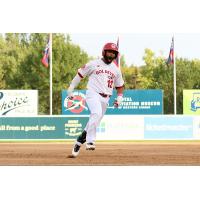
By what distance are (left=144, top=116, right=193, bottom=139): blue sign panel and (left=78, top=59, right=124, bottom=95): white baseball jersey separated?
744 inches

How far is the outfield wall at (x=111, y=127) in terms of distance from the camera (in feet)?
103

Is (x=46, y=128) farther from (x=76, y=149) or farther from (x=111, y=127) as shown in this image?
(x=76, y=149)

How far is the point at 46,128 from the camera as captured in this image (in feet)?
104

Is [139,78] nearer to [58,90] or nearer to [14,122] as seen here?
[58,90]

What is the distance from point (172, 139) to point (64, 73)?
1117 inches

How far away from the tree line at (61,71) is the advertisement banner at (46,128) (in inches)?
1013

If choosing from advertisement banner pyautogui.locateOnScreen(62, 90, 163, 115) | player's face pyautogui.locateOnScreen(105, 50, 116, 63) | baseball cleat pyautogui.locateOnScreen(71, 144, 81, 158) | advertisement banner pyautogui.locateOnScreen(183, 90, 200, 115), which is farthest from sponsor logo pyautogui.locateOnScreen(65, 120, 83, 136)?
player's face pyautogui.locateOnScreen(105, 50, 116, 63)

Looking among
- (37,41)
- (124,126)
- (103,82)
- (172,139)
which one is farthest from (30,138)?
(37,41)

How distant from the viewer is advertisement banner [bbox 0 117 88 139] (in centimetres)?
3141

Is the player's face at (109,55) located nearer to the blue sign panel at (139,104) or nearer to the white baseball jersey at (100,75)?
the white baseball jersey at (100,75)

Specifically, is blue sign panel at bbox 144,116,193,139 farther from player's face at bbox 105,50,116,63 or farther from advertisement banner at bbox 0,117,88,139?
player's face at bbox 105,50,116,63

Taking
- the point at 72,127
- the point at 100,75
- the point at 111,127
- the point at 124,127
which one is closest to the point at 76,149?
the point at 100,75

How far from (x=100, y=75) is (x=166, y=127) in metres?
19.6

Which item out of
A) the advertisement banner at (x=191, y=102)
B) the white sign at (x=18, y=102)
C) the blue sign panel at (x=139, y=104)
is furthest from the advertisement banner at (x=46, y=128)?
the advertisement banner at (x=191, y=102)
